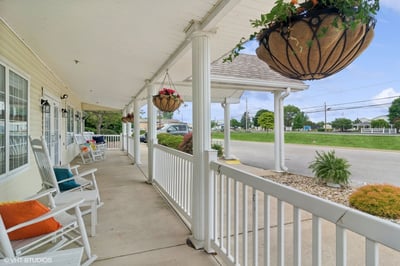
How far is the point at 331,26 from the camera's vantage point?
93cm

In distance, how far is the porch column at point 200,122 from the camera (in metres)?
2.33

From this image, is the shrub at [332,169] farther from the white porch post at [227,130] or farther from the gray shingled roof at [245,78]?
the white porch post at [227,130]

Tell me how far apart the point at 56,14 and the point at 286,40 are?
2431 mm

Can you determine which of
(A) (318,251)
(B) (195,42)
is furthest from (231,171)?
(B) (195,42)

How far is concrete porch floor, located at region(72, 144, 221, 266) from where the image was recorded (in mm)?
2143

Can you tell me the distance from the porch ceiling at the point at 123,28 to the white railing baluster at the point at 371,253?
1.81 m

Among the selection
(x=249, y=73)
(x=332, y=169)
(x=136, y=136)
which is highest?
(x=249, y=73)

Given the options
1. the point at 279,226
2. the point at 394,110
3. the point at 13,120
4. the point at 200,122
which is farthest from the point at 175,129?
the point at 279,226

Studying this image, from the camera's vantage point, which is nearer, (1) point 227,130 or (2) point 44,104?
(2) point 44,104

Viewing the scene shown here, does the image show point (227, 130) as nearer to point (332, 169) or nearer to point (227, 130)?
point (227, 130)

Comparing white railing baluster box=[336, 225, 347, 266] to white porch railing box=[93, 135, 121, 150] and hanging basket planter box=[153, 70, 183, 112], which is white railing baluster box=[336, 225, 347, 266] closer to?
hanging basket planter box=[153, 70, 183, 112]

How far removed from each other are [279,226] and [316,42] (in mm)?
983

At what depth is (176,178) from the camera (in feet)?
11.1

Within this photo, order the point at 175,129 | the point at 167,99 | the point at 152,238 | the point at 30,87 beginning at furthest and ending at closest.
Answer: the point at 175,129 → the point at 30,87 → the point at 167,99 → the point at 152,238
